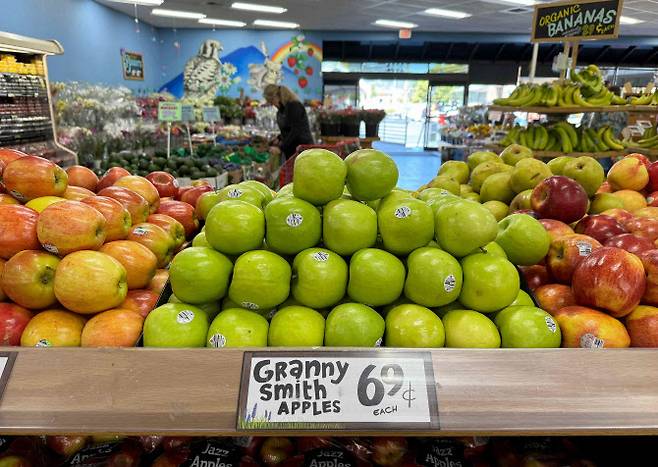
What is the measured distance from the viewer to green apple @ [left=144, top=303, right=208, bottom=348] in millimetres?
932

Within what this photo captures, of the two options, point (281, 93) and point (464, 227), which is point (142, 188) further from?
point (281, 93)

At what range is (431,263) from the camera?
3.21 ft

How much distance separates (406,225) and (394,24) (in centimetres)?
1271

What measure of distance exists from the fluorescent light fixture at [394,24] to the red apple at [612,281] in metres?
12.0

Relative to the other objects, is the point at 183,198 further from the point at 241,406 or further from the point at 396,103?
the point at 396,103

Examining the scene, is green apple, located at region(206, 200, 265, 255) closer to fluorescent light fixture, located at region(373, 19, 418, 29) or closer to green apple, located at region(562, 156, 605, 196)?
green apple, located at region(562, 156, 605, 196)

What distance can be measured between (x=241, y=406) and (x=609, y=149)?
18.4 ft

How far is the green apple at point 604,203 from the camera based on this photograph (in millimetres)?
1578

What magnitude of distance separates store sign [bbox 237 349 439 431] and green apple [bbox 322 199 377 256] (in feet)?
0.94

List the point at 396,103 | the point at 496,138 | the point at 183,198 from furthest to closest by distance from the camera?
the point at 396,103, the point at 496,138, the point at 183,198

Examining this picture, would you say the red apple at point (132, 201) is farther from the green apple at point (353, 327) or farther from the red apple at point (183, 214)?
the green apple at point (353, 327)

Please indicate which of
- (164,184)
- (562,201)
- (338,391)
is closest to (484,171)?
(562,201)

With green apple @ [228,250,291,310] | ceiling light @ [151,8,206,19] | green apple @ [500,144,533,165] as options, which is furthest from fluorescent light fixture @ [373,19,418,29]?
green apple @ [228,250,291,310]

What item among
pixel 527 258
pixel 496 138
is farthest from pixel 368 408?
pixel 496 138
